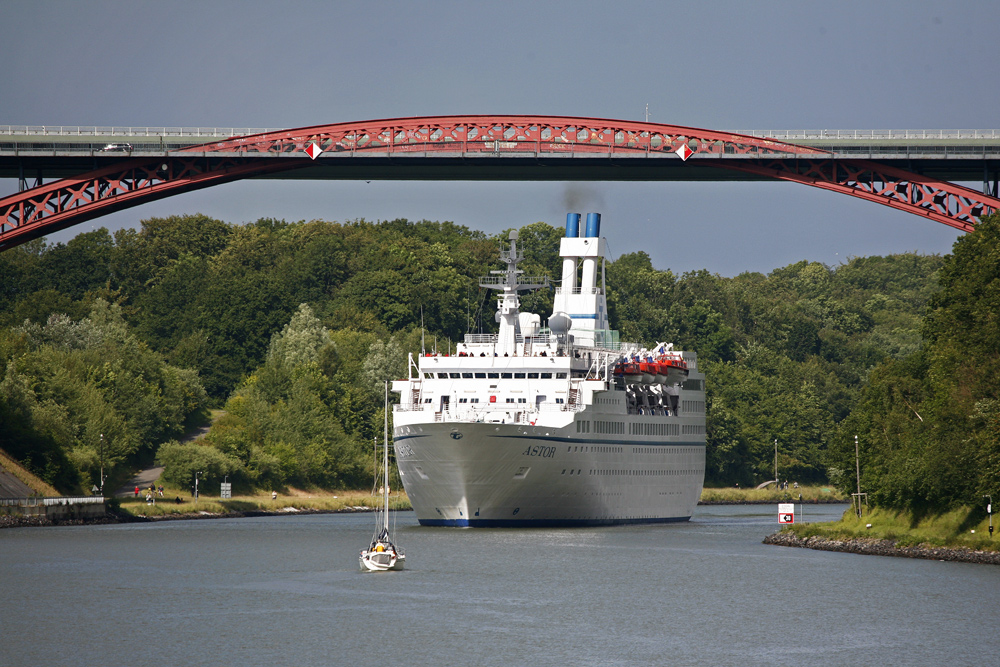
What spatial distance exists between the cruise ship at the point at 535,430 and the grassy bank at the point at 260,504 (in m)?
18.0

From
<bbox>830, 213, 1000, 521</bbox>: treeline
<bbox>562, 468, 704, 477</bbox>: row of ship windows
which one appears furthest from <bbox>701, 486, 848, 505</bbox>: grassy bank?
<bbox>830, 213, 1000, 521</bbox>: treeline

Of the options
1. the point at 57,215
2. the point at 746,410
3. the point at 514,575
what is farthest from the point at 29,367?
the point at 746,410

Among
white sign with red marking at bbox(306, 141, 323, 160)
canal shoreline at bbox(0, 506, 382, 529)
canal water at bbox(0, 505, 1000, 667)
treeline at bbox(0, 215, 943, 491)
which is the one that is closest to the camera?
canal water at bbox(0, 505, 1000, 667)

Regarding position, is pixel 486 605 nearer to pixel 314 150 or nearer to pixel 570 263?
pixel 314 150

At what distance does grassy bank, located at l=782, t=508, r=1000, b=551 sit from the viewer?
182 ft

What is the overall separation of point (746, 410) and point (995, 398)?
83.7 meters

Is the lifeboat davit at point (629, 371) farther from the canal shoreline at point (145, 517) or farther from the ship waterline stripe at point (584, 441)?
the canal shoreline at point (145, 517)

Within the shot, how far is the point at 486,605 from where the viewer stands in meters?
46.8

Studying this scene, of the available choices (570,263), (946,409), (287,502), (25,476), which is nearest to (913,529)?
(946,409)

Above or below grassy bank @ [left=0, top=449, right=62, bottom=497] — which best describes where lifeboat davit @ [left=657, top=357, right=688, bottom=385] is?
above

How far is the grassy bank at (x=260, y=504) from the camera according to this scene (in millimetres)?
86000

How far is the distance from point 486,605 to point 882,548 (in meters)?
20.0

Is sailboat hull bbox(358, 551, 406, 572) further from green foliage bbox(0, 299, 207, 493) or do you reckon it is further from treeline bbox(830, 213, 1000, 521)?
green foliage bbox(0, 299, 207, 493)

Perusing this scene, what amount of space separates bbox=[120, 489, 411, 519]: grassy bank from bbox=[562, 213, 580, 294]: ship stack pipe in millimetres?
18692
